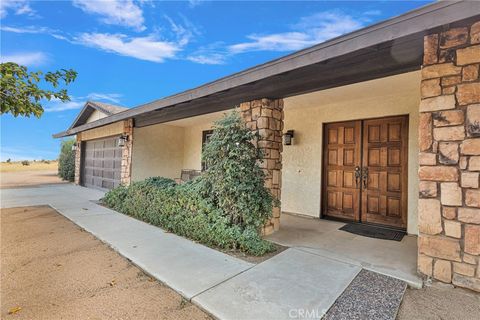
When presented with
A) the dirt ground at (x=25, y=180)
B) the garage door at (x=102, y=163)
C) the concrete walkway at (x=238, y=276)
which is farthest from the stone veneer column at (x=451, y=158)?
the dirt ground at (x=25, y=180)

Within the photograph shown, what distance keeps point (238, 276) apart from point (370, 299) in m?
1.31

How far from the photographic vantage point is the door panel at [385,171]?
453 centimetres

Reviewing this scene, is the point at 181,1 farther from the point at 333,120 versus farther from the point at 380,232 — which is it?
the point at 380,232

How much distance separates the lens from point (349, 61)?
9.51 ft

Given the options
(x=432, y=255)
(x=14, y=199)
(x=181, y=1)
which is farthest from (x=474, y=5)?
(x=14, y=199)

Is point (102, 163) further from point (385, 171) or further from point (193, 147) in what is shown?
point (385, 171)

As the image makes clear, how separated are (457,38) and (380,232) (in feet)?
10.8

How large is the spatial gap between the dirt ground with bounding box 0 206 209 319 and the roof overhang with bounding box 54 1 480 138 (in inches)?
116

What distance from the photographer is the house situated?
2289 millimetres

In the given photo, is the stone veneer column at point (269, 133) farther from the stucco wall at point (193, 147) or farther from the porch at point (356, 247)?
the stucco wall at point (193, 147)

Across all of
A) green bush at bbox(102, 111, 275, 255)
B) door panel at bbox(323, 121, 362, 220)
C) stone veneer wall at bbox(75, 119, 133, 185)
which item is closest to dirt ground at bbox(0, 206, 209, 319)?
green bush at bbox(102, 111, 275, 255)

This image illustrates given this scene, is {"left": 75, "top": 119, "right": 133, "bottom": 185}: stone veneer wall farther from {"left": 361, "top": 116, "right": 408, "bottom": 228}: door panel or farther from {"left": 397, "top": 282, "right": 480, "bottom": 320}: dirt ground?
{"left": 397, "top": 282, "right": 480, "bottom": 320}: dirt ground

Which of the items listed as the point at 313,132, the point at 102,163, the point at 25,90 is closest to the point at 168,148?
the point at 102,163

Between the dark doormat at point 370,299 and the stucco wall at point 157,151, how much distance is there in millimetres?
7439
